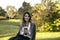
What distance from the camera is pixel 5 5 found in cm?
395

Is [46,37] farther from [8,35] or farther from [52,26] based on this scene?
[8,35]

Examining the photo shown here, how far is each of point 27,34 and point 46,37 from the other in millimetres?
1338

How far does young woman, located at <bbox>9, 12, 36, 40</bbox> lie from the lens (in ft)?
8.55

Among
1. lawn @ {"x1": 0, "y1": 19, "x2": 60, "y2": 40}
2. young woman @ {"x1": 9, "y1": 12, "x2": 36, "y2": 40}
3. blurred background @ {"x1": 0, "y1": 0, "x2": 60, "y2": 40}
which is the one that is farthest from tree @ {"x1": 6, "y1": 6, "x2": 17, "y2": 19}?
young woman @ {"x1": 9, "y1": 12, "x2": 36, "y2": 40}

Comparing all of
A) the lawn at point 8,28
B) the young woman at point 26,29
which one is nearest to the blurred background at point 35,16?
the lawn at point 8,28

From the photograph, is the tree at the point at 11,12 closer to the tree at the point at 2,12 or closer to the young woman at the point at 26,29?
the tree at the point at 2,12

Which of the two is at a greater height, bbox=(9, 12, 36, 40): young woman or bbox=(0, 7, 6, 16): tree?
bbox=(0, 7, 6, 16): tree

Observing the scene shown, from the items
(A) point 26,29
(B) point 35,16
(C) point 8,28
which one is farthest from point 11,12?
(A) point 26,29

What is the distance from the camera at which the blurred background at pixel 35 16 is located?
3.96 m

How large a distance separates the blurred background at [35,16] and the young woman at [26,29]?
3.78 feet

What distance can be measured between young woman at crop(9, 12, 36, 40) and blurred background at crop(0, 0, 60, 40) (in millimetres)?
1152

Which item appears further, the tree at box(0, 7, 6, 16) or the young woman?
the tree at box(0, 7, 6, 16)

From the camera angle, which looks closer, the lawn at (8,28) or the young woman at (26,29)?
the young woman at (26,29)

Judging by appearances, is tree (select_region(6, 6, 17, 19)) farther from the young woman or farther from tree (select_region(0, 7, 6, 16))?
the young woman
